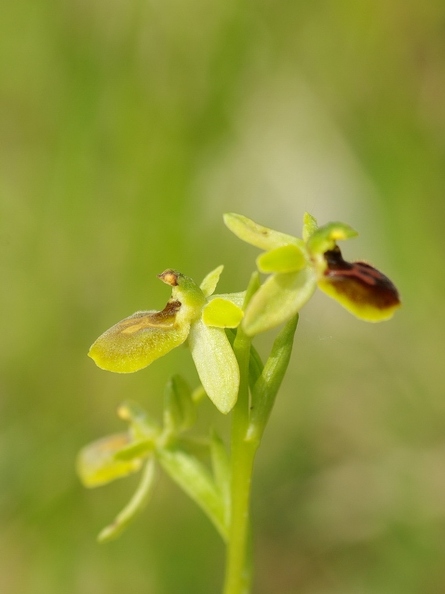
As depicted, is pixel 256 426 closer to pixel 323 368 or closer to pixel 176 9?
pixel 323 368

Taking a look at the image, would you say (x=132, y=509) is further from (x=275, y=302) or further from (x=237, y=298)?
(x=275, y=302)

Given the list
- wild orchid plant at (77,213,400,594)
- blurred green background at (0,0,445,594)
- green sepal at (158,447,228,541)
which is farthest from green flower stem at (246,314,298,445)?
blurred green background at (0,0,445,594)

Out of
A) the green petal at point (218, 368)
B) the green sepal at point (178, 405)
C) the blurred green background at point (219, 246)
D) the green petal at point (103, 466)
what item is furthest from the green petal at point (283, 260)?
the blurred green background at point (219, 246)

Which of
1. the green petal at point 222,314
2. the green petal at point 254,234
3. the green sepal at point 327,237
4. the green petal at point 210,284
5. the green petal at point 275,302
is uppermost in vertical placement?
the green petal at point 210,284

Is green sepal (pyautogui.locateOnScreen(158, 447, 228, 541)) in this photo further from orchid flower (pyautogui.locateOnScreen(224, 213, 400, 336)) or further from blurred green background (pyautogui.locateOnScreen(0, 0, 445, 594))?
blurred green background (pyautogui.locateOnScreen(0, 0, 445, 594))

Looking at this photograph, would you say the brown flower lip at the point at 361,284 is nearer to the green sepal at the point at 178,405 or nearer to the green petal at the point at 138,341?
the green petal at the point at 138,341

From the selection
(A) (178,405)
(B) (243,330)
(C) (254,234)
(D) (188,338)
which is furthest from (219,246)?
(B) (243,330)

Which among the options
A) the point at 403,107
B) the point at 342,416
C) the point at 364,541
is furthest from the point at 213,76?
the point at 364,541
